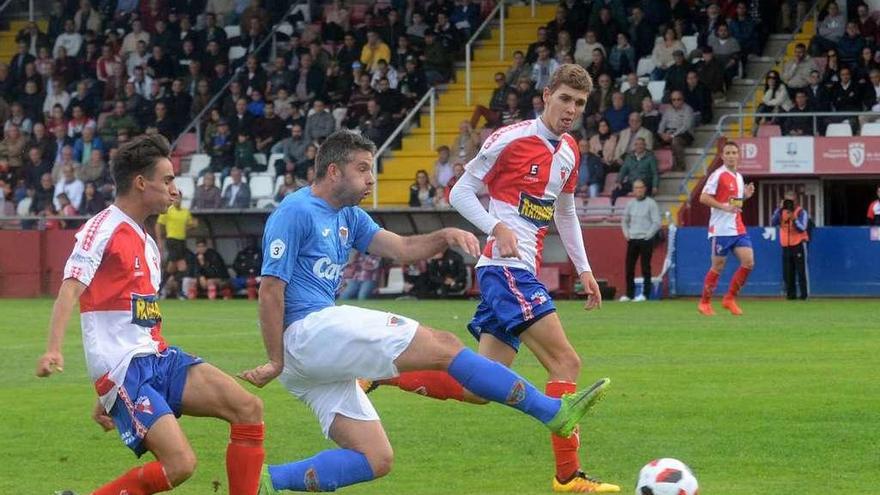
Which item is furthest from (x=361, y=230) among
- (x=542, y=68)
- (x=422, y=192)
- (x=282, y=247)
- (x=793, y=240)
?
(x=542, y=68)

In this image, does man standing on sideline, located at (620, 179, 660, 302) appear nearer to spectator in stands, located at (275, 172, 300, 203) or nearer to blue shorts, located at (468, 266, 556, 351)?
spectator in stands, located at (275, 172, 300, 203)

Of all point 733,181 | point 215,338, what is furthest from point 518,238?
point 733,181

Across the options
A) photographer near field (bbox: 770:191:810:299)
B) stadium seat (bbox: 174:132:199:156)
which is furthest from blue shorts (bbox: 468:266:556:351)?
stadium seat (bbox: 174:132:199:156)

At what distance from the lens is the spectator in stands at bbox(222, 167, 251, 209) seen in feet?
103

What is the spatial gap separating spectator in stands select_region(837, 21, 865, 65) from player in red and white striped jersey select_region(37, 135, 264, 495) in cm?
2248

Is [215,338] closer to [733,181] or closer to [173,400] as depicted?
[733,181]

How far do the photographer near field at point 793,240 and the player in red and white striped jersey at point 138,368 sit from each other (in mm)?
19569

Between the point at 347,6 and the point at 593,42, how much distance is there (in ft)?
27.4

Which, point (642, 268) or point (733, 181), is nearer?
point (733, 181)

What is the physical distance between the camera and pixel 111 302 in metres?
7.30

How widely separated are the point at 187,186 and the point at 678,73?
10.5 meters

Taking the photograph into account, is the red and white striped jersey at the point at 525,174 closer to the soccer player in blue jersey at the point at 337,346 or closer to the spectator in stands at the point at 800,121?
the soccer player in blue jersey at the point at 337,346

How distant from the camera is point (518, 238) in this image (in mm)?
9281

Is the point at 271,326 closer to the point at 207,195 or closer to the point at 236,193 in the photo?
the point at 236,193
